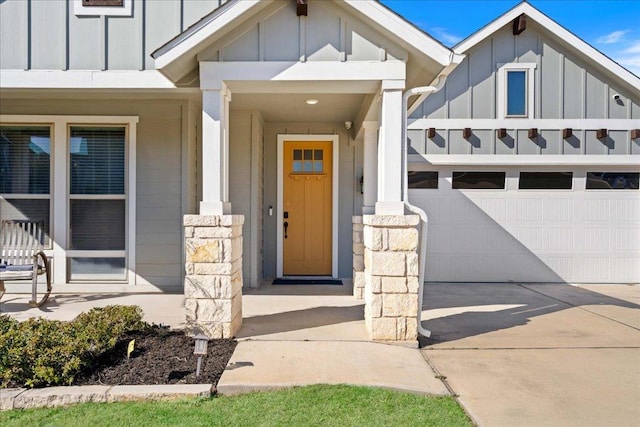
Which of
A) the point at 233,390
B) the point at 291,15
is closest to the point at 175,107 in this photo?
the point at 291,15

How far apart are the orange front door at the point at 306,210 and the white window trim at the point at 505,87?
305 cm

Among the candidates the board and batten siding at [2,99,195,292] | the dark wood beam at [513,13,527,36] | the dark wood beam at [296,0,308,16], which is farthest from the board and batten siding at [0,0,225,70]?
the dark wood beam at [513,13,527,36]

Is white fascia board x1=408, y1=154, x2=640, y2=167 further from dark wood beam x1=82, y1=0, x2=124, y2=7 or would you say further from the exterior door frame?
dark wood beam x1=82, y1=0, x2=124, y2=7

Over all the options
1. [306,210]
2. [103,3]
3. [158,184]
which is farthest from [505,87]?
[103,3]

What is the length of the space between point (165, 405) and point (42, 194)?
447 cm

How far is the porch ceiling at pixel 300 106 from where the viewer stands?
5.36 metres

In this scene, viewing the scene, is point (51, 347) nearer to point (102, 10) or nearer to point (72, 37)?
point (72, 37)

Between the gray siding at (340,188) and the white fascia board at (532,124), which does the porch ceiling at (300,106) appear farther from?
the white fascia board at (532,124)

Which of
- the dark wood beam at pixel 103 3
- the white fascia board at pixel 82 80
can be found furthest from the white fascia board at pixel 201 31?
the dark wood beam at pixel 103 3

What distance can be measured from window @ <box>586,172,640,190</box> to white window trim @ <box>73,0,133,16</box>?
7.52 metres

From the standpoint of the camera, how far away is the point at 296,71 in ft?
13.1

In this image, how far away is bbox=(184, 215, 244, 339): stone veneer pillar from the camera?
385 centimetres

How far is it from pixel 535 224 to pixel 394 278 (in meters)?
4.73

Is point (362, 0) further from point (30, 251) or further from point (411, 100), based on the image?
point (30, 251)
